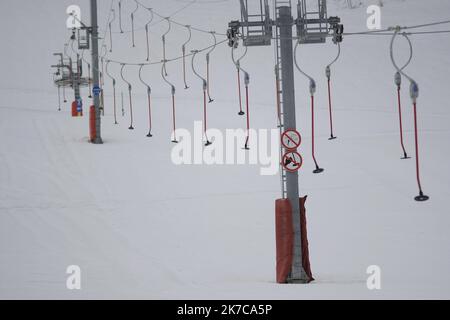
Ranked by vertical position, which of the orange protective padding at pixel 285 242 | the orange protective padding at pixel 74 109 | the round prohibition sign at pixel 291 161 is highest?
the orange protective padding at pixel 74 109

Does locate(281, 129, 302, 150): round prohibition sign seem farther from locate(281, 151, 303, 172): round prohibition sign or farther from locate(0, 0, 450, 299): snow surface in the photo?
locate(0, 0, 450, 299): snow surface

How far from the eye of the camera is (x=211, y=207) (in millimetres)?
13586

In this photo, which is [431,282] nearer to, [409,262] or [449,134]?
[409,262]

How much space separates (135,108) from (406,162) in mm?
14630

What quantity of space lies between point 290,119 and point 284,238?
1.55m

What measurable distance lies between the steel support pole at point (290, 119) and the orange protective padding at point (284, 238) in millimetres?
63

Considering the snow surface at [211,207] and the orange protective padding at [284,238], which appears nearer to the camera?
the orange protective padding at [284,238]

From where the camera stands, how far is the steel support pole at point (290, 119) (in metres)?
8.70

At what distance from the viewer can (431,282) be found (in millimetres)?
8609

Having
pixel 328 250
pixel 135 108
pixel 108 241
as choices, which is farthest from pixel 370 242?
pixel 135 108

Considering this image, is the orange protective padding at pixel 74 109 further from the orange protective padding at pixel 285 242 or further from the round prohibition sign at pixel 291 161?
the orange protective padding at pixel 285 242

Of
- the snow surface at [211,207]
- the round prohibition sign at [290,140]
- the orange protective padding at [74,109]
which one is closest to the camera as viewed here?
the round prohibition sign at [290,140]

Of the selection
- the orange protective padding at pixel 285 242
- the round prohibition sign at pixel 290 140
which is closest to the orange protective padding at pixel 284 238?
the orange protective padding at pixel 285 242

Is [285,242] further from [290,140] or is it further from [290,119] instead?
[290,119]
